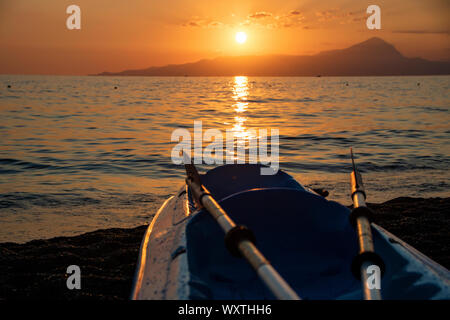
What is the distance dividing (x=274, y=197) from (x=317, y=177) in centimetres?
768

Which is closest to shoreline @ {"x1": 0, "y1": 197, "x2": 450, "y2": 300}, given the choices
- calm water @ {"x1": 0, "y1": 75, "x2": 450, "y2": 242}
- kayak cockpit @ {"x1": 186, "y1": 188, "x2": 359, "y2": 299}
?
kayak cockpit @ {"x1": 186, "y1": 188, "x2": 359, "y2": 299}

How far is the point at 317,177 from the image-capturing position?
1140 cm

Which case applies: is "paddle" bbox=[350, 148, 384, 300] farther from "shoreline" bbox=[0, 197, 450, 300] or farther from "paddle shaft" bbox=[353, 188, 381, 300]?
"shoreline" bbox=[0, 197, 450, 300]

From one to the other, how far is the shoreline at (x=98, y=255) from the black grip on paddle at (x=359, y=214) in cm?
48

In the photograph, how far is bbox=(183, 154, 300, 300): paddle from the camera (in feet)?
7.77

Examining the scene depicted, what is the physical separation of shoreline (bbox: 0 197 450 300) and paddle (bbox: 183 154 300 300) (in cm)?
170

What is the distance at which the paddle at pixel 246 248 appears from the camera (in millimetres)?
2367

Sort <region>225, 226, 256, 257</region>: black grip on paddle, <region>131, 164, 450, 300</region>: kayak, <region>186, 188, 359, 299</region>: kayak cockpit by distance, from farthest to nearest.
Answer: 1. <region>186, 188, 359, 299</region>: kayak cockpit
2. <region>131, 164, 450, 300</region>: kayak
3. <region>225, 226, 256, 257</region>: black grip on paddle

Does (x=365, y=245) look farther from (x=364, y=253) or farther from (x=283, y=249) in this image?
(x=283, y=249)

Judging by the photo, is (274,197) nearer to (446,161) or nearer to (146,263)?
(146,263)

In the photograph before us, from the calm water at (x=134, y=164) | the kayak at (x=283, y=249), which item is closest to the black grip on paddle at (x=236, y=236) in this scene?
the kayak at (x=283, y=249)

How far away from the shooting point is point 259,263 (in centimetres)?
267

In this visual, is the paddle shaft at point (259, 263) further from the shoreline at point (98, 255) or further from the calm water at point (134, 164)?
the calm water at point (134, 164)
